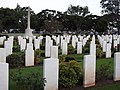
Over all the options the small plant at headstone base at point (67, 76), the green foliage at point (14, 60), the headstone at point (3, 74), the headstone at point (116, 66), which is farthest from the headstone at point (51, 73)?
the green foliage at point (14, 60)

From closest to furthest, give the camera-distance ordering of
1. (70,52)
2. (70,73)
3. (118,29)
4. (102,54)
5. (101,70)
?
(70,73)
(101,70)
(102,54)
(70,52)
(118,29)

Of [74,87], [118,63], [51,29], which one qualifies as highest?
[51,29]

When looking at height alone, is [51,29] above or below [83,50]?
above

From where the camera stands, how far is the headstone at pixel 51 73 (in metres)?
7.66

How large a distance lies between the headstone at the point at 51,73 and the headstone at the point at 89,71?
116 centimetres

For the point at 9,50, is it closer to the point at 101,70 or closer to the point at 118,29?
the point at 101,70

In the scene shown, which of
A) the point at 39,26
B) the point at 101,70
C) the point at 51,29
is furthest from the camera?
the point at 39,26

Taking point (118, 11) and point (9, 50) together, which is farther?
point (118, 11)

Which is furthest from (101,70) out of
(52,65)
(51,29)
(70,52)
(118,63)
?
(51,29)

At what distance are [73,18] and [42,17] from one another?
8439 mm

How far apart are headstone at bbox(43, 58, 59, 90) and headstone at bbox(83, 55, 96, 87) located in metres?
1.16

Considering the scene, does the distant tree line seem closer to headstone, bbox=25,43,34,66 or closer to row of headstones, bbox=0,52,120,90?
headstone, bbox=25,43,34,66

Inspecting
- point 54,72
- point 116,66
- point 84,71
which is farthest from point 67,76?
point 116,66

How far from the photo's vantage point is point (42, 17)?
74312 mm
